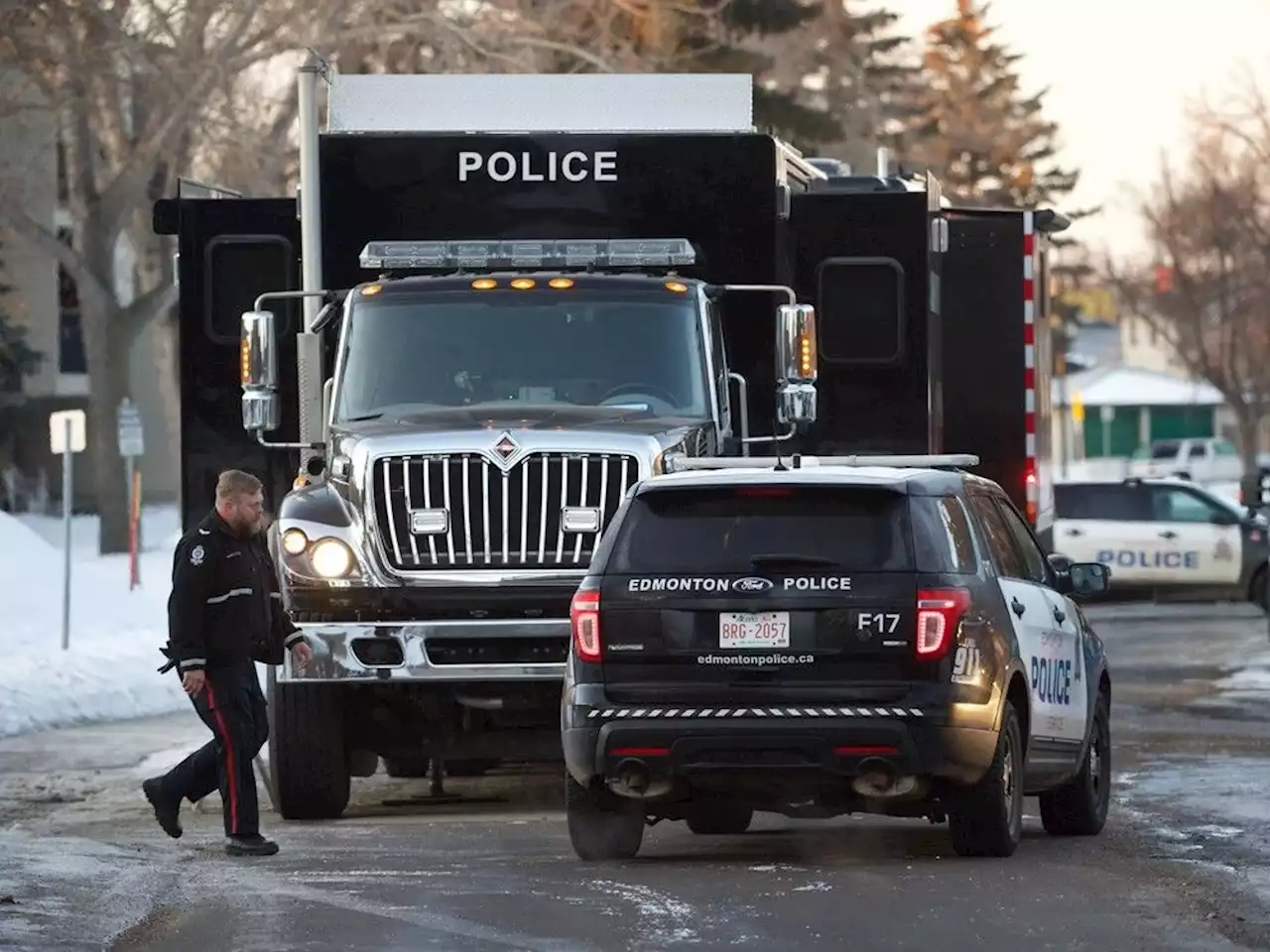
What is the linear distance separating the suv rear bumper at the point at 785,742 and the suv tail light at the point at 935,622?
0.80 feet

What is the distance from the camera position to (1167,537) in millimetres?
36094

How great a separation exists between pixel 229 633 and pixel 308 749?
1.67 metres

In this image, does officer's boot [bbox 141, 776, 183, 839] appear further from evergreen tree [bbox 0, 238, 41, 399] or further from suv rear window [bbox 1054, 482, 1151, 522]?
evergreen tree [bbox 0, 238, 41, 399]

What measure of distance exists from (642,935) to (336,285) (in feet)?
22.5

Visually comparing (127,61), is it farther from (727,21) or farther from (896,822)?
(896,822)

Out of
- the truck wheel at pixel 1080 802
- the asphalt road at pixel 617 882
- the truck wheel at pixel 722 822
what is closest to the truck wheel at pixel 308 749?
the asphalt road at pixel 617 882

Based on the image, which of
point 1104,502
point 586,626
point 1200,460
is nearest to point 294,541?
point 586,626

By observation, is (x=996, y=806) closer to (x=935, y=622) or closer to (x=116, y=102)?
(x=935, y=622)

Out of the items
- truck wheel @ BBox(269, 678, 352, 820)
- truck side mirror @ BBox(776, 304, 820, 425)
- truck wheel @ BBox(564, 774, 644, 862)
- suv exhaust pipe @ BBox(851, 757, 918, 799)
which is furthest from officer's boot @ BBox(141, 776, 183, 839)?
truck side mirror @ BBox(776, 304, 820, 425)

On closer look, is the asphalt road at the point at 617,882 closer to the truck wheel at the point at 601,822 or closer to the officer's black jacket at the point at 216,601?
the truck wheel at the point at 601,822

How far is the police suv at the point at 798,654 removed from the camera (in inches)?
485

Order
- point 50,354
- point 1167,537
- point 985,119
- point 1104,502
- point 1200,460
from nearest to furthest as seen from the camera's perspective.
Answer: point 1167,537, point 1104,502, point 50,354, point 1200,460, point 985,119

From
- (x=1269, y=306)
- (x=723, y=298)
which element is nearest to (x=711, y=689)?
(x=723, y=298)

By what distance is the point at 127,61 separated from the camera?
42906 millimetres
